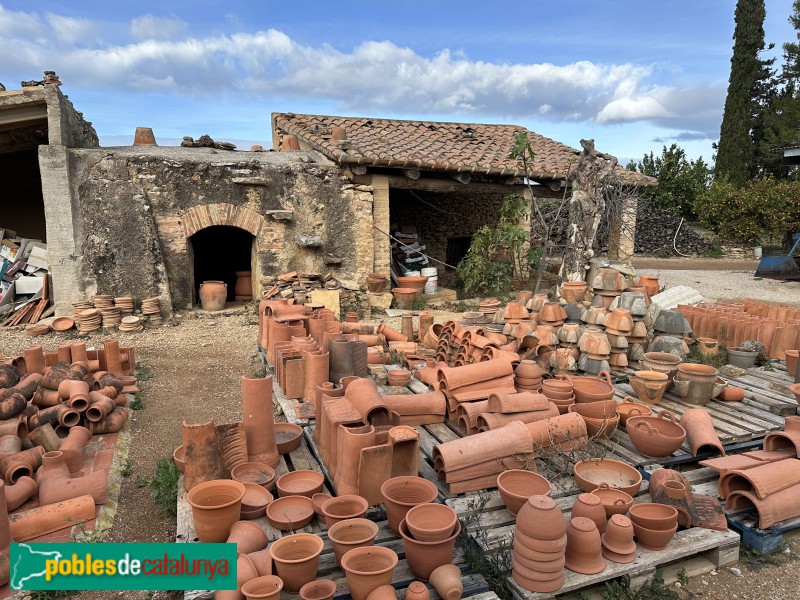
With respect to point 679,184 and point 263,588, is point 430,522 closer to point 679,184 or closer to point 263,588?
point 263,588

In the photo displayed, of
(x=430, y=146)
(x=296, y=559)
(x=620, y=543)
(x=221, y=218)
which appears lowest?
(x=620, y=543)

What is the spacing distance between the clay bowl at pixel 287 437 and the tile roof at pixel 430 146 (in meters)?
6.69

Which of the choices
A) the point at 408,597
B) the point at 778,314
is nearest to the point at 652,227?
the point at 778,314

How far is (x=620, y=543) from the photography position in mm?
2883

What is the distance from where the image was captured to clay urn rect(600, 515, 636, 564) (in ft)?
9.37

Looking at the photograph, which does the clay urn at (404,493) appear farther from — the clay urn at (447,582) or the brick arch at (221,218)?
the brick arch at (221,218)

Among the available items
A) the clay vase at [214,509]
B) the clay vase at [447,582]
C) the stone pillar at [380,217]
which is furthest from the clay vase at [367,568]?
the stone pillar at [380,217]

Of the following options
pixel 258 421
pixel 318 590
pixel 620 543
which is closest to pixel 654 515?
pixel 620 543

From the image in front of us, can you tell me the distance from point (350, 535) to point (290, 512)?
0.52 meters

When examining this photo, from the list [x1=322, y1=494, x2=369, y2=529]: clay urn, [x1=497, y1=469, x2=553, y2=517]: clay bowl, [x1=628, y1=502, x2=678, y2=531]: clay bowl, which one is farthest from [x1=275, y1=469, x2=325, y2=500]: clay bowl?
[x1=628, y1=502, x2=678, y2=531]: clay bowl

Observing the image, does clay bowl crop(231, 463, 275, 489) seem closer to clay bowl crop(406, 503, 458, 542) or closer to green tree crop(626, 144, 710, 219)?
clay bowl crop(406, 503, 458, 542)

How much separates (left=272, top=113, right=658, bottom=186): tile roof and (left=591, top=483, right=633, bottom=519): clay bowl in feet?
25.9

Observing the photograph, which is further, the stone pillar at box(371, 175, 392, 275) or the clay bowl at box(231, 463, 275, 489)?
the stone pillar at box(371, 175, 392, 275)

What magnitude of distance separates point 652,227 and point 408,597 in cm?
2087
